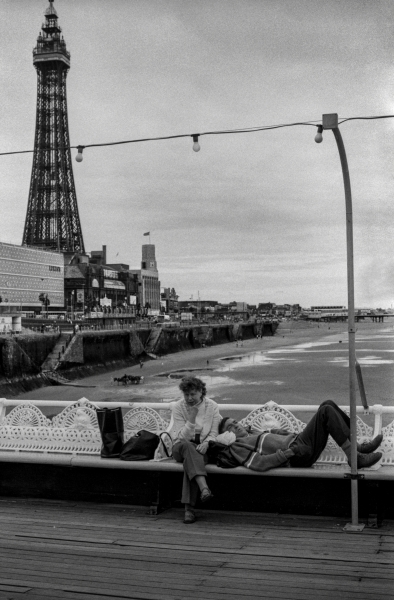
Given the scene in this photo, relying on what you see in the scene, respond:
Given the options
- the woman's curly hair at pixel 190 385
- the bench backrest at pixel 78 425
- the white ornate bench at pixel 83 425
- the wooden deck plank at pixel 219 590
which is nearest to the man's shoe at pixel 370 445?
the white ornate bench at pixel 83 425

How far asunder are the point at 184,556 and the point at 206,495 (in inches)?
36.6

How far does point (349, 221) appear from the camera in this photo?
610 centimetres

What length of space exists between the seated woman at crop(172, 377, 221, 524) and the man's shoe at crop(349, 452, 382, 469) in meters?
1.34

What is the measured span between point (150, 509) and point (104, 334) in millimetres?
51845

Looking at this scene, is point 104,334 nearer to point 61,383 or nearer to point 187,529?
point 61,383

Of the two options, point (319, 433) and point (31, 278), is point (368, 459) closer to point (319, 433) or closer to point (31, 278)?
point (319, 433)

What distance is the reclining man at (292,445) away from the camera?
6.14 metres

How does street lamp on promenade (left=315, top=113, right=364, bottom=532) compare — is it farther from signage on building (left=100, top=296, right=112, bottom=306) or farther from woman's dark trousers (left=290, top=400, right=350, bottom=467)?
signage on building (left=100, top=296, right=112, bottom=306)

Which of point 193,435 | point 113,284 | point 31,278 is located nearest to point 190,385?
point 193,435

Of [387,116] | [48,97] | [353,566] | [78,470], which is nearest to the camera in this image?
[353,566]

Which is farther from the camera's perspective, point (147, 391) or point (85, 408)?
point (147, 391)

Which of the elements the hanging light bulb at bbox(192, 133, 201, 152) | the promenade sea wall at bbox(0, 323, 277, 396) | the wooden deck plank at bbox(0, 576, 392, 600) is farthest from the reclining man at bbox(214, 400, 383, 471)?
the promenade sea wall at bbox(0, 323, 277, 396)

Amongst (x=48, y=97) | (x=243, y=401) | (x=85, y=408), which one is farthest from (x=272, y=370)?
(x=48, y=97)

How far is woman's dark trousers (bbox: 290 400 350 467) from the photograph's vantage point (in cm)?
613
